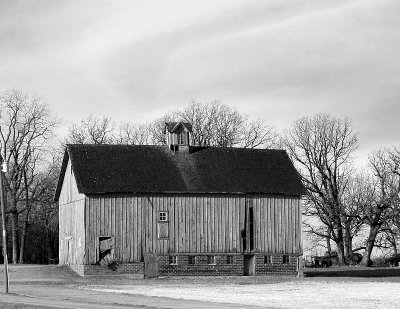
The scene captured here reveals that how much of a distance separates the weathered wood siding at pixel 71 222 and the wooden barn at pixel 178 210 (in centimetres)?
8

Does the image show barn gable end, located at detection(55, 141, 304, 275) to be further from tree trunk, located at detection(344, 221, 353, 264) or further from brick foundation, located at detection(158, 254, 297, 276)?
tree trunk, located at detection(344, 221, 353, 264)

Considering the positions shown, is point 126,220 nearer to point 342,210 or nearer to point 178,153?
point 178,153

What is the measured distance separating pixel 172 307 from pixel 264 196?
112 feet

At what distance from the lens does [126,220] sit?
210 feet

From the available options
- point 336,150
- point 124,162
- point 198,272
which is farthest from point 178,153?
point 336,150

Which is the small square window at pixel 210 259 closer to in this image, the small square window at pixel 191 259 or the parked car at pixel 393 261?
the small square window at pixel 191 259

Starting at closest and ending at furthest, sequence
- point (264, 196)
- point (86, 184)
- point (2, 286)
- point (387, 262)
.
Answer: point (2, 286) → point (86, 184) → point (264, 196) → point (387, 262)

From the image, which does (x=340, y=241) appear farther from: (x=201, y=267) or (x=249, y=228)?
(x=201, y=267)

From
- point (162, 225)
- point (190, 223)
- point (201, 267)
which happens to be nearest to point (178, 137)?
point (190, 223)

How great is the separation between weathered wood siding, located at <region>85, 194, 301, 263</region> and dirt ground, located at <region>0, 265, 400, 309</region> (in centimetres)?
274

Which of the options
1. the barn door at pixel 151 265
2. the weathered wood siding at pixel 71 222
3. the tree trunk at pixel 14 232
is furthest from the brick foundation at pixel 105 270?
the tree trunk at pixel 14 232

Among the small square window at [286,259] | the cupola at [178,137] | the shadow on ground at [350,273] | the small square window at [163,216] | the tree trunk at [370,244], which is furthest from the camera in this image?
the tree trunk at [370,244]

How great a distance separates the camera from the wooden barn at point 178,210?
63.8m

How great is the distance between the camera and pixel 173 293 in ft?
148
